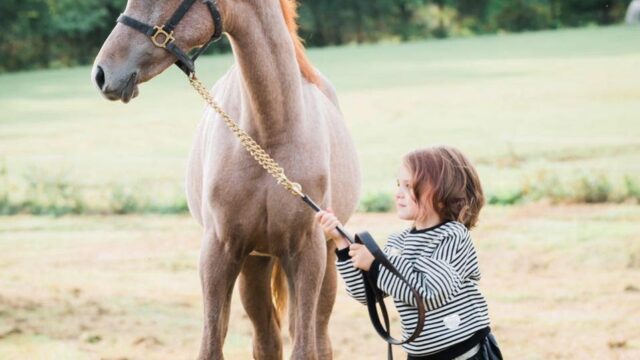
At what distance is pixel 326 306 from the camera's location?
5996 millimetres

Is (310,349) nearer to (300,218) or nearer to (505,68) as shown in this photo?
(300,218)

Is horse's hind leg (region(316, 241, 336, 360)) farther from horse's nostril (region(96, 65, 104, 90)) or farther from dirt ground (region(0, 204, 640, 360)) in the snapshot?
horse's nostril (region(96, 65, 104, 90))

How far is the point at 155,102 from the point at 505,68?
33.7 ft

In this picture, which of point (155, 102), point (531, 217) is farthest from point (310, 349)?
point (155, 102)

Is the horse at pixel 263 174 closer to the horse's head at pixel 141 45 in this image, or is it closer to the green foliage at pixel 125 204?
the horse's head at pixel 141 45

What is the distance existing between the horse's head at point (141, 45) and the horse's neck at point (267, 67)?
24 centimetres

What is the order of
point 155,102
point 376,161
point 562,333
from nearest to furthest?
point 562,333 < point 376,161 < point 155,102

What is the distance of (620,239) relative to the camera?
10.4 metres

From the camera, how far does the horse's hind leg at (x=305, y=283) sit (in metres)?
4.79

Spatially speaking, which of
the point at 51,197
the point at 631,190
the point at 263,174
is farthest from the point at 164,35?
the point at 51,197

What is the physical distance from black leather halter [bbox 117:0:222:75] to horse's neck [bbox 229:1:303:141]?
175mm

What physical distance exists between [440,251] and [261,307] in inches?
83.1

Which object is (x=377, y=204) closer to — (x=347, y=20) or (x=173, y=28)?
(x=173, y=28)

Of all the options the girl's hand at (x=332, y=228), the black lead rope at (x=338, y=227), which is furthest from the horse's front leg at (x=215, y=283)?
the girl's hand at (x=332, y=228)
